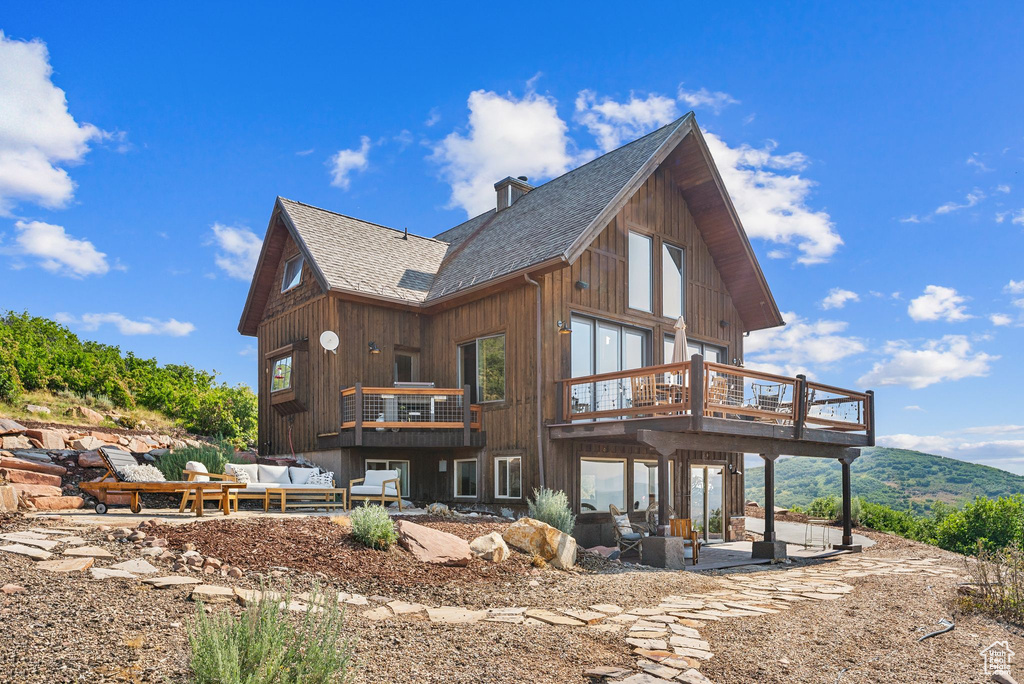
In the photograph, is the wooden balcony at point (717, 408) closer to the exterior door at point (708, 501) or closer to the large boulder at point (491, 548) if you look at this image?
the exterior door at point (708, 501)

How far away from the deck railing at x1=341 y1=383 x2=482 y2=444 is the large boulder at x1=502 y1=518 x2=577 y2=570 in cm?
465

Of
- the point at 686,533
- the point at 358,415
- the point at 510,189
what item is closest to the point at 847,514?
the point at 686,533

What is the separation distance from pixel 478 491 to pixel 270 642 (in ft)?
33.5

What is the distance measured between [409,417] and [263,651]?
10149 millimetres

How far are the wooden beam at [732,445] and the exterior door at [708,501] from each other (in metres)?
2.39

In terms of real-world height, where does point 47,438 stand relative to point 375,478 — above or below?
above

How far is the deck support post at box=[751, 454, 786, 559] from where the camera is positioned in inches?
503

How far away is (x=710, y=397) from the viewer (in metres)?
11.3

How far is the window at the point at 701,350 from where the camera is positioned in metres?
15.5

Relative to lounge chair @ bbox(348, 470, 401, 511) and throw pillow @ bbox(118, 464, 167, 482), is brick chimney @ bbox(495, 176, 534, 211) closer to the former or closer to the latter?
lounge chair @ bbox(348, 470, 401, 511)

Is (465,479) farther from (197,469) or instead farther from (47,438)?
(47,438)

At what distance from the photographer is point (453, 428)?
1405 cm

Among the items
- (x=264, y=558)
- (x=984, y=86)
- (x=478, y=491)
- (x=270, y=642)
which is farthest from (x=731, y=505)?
(x=270, y=642)

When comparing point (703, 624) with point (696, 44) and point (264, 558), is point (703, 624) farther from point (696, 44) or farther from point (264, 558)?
point (696, 44)
